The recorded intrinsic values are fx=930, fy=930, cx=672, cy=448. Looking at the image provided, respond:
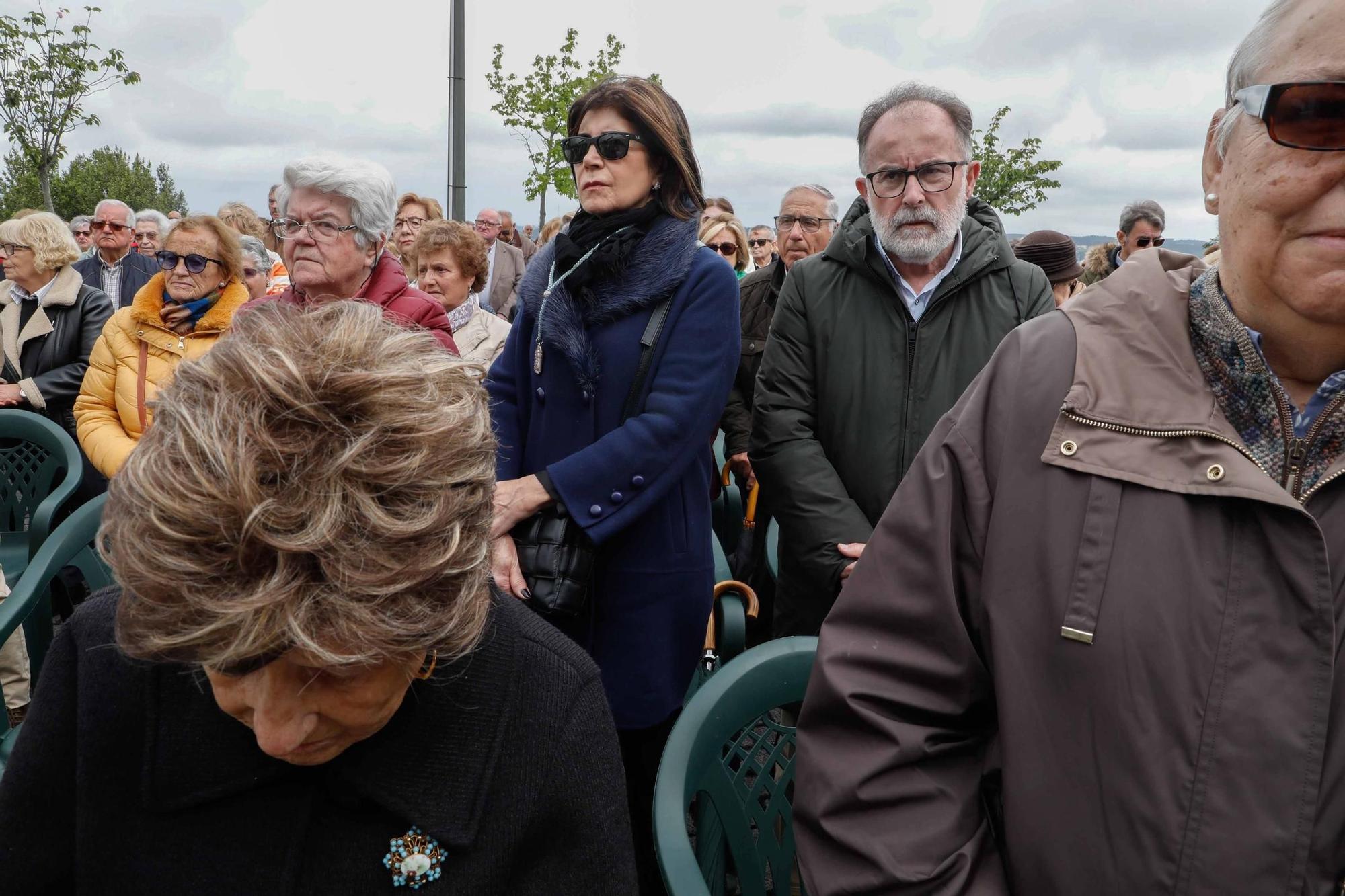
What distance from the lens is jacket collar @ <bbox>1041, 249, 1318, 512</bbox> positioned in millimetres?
1100

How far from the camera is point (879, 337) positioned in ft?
8.86

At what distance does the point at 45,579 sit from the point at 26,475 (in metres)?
2.00

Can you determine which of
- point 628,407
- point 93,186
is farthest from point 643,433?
point 93,186

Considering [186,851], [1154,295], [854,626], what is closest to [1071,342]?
[1154,295]

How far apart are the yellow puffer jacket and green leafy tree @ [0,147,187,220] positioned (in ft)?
63.5

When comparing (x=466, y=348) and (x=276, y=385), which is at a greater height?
(x=276, y=385)

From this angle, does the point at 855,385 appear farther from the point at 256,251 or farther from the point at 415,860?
the point at 256,251

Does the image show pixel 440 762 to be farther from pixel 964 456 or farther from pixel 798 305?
pixel 798 305

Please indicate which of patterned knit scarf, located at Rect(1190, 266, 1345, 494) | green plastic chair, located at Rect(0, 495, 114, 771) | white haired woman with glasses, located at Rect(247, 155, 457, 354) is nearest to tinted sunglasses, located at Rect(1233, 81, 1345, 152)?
patterned knit scarf, located at Rect(1190, 266, 1345, 494)

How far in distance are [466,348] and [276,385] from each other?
3.15m

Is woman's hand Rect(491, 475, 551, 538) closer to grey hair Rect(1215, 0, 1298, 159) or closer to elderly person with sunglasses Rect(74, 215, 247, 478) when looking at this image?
grey hair Rect(1215, 0, 1298, 159)

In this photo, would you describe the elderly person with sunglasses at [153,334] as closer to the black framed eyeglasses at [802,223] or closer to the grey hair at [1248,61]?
the black framed eyeglasses at [802,223]

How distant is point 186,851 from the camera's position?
1.26 meters

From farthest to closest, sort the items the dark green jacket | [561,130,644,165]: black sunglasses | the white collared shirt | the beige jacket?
the beige jacket → the white collared shirt → the dark green jacket → [561,130,644,165]: black sunglasses
